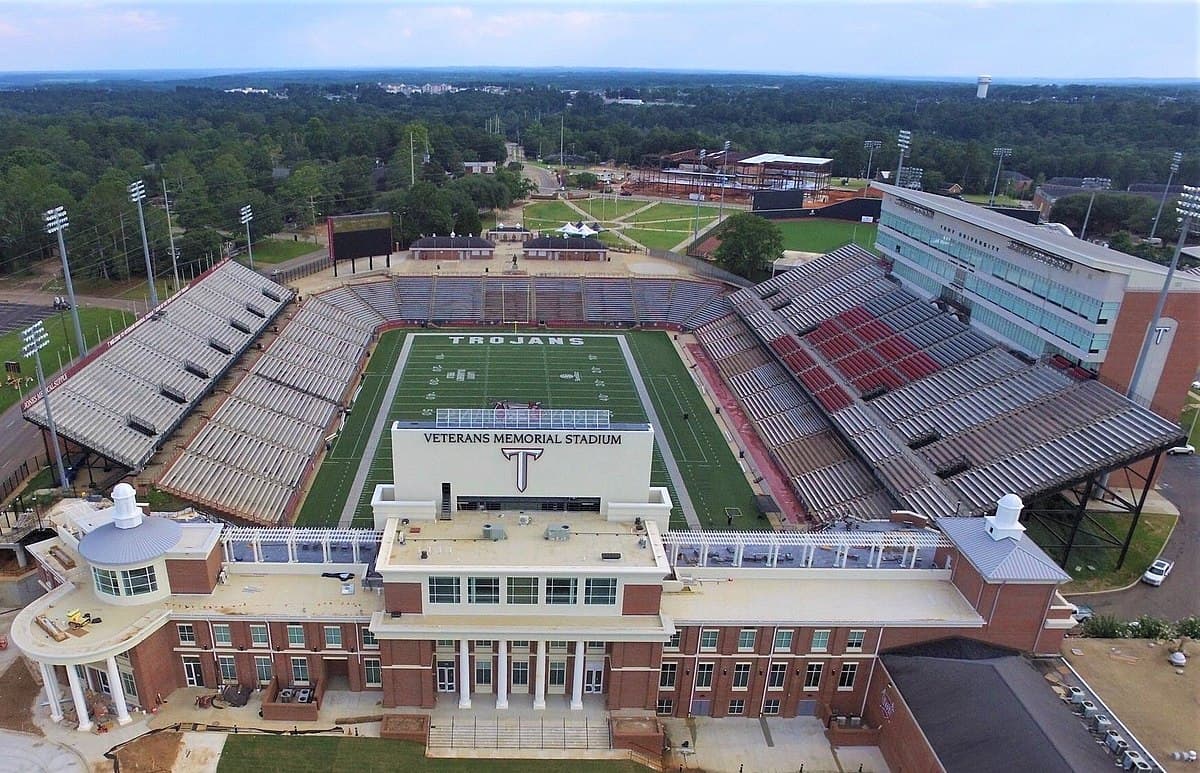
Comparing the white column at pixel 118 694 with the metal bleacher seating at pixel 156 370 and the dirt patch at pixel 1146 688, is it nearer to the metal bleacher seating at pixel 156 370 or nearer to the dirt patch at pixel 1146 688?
the metal bleacher seating at pixel 156 370

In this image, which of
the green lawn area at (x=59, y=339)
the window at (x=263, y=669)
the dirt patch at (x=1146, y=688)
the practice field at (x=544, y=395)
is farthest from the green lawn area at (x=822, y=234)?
the window at (x=263, y=669)

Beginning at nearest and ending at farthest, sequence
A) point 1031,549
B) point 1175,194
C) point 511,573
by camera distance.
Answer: point 511,573 → point 1031,549 → point 1175,194

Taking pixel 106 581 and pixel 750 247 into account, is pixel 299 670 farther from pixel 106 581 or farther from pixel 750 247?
pixel 750 247

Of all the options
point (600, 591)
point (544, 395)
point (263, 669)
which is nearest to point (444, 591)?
point (600, 591)

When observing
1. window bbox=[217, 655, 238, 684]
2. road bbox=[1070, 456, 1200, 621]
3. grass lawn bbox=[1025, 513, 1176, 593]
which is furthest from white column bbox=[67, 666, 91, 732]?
grass lawn bbox=[1025, 513, 1176, 593]

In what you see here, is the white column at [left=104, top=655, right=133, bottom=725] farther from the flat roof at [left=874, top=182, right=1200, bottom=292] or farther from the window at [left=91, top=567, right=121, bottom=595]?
the flat roof at [left=874, top=182, right=1200, bottom=292]

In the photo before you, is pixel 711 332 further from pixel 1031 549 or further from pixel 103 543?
pixel 103 543

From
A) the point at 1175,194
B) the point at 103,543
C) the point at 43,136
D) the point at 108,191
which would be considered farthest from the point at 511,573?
the point at 43,136
